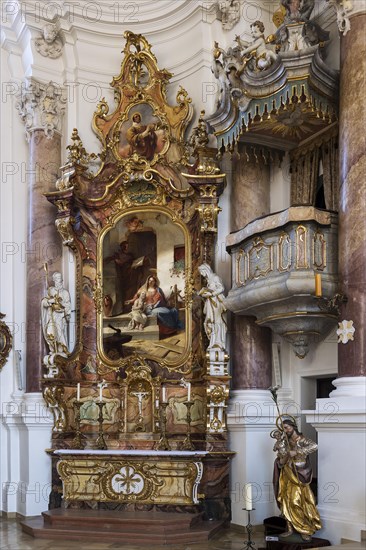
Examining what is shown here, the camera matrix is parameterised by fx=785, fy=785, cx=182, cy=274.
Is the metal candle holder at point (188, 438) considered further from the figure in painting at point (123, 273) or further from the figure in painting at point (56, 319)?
the figure in painting at point (56, 319)

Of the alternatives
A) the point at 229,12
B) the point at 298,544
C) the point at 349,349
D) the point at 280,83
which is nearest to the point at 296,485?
the point at 298,544

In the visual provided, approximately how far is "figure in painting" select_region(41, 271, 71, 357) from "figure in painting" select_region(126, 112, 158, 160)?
8.11ft

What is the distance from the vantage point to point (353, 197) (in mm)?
8594

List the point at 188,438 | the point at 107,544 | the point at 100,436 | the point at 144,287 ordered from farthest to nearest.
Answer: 1. the point at 144,287
2. the point at 100,436
3. the point at 188,438
4. the point at 107,544

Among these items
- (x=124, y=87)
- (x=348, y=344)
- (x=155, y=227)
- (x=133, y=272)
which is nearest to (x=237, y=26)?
(x=124, y=87)

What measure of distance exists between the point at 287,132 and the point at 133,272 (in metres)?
3.25

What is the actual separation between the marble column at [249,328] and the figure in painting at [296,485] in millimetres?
2255

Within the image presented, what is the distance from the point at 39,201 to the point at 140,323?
258 centimetres

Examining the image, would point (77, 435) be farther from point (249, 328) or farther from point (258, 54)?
point (258, 54)

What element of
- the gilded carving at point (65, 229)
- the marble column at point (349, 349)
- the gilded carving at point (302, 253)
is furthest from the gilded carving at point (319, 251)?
the gilded carving at point (65, 229)

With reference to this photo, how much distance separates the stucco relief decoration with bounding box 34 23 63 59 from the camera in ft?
41.7

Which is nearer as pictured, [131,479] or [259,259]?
[259,259]

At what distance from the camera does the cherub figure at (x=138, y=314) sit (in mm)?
11755

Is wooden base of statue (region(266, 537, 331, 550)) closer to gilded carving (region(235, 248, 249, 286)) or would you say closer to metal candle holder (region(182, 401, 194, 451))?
metal candle holder (region(182, 401, 194, 451))
